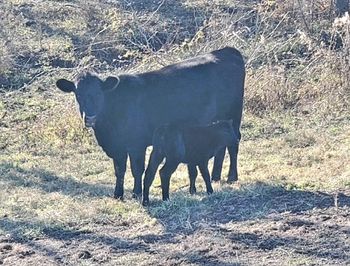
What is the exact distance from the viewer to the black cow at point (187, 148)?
9094mm

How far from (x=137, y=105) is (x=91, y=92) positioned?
560mm

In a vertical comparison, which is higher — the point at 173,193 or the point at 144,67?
the point at 144,67

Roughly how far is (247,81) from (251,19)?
4477 mm

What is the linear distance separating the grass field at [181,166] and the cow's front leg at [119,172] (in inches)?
4.3

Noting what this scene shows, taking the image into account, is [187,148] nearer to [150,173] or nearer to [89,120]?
[150,173]

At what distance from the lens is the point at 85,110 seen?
30.6 ft

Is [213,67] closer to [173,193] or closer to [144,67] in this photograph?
[173,193]

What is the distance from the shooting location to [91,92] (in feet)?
30.8

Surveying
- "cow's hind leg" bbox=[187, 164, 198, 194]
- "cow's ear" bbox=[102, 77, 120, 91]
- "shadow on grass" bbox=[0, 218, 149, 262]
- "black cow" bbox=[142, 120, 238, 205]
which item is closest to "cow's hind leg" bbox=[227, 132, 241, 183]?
"black cow" bbox=[142, 120, 238, 205]

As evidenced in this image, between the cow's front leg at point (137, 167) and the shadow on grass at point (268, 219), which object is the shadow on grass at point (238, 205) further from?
the cow's front leg at point (137, 167)

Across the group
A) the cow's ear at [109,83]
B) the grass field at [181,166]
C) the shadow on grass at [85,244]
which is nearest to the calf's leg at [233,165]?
the grass field at [181,166]

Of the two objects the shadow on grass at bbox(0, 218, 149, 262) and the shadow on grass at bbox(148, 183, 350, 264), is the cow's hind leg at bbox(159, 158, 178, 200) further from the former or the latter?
the shadow on grass at bbox(0, 218, 149, 262)

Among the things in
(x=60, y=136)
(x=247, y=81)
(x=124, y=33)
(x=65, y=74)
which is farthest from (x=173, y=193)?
(x=124, y=33)

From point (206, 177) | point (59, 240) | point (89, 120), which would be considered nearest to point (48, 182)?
point (89, 120)
